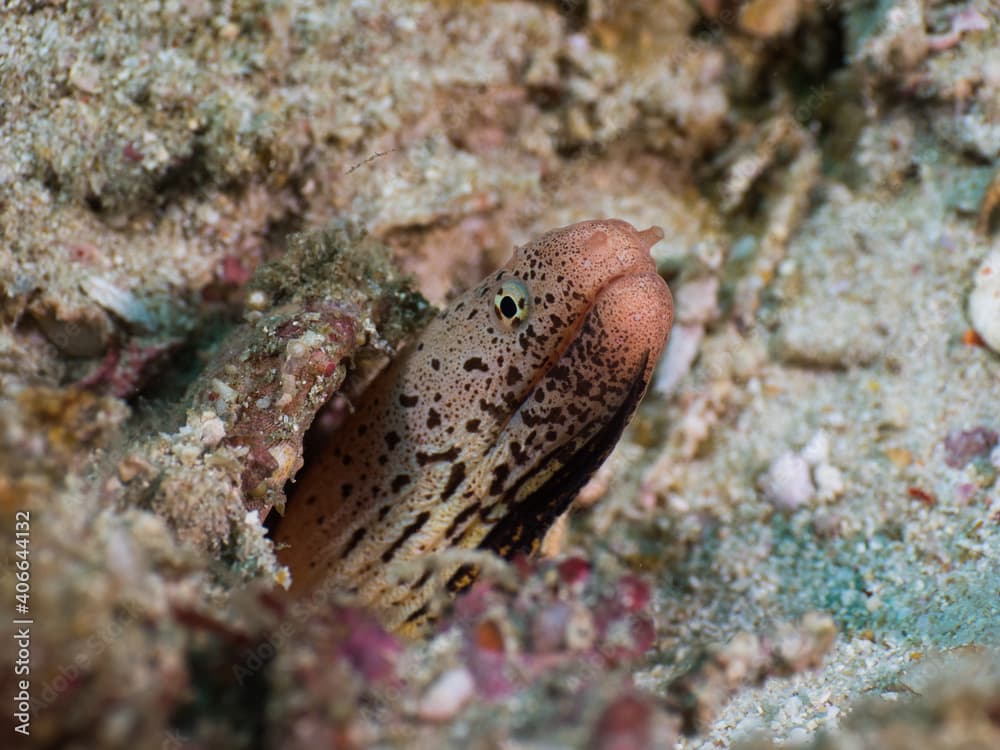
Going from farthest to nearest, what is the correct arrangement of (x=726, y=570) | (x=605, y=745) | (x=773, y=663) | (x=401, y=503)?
(x=726, y=570) < (x=401, y=503) < (x=773, y=663) < (x=605, y=745)

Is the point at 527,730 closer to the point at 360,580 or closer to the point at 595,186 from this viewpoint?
the point at 360,580

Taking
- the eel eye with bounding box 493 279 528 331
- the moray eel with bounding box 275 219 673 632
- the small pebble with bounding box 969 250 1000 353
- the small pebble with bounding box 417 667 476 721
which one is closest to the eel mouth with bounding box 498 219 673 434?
the moray eel with bounding box 275 219 673 632

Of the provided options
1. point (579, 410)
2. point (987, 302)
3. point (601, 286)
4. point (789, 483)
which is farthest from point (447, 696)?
point (987, 302)

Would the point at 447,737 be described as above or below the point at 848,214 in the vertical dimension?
above

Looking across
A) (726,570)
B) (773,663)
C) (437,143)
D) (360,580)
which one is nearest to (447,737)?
(773,663)

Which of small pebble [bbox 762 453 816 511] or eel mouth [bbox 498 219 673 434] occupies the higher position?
eel mouth [bbox 498 219 673 434]

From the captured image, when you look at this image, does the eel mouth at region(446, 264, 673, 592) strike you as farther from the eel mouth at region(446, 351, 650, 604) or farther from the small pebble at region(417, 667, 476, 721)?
the small pebble at region(417, 667, 476, 721)

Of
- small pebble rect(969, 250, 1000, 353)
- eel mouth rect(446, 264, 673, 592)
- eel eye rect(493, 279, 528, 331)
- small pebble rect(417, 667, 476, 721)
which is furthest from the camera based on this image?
small pebble rect(969, 250, 1000, 353)

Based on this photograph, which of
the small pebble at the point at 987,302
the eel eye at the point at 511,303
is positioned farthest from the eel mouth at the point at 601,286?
the small pebble at the point at 987,302
